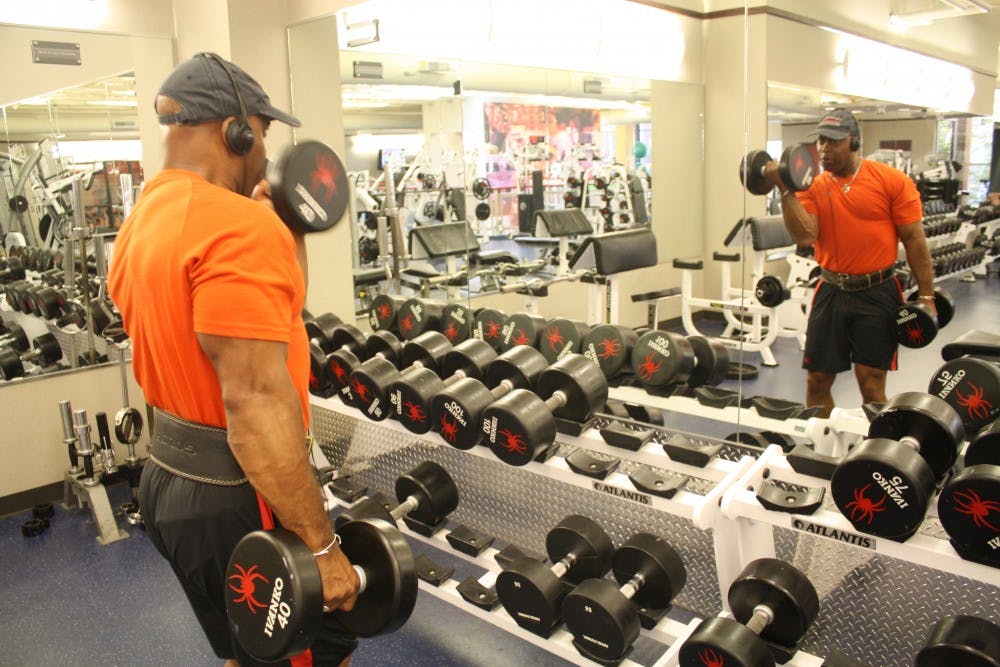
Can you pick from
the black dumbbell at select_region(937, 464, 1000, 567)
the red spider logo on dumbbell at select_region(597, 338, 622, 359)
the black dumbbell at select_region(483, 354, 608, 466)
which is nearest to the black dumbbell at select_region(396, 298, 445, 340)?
the red spider logo on dumbbell at select_region(597, 338, 622, 359)

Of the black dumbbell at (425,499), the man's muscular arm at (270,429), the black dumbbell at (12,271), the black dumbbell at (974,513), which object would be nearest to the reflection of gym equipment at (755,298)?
the black dumbbell at (425,499)

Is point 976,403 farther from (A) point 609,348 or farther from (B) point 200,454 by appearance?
(B) point 200,454

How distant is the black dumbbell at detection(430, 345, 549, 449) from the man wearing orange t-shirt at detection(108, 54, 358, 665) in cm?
65

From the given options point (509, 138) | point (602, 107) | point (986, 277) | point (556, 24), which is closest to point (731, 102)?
point (986, 277)

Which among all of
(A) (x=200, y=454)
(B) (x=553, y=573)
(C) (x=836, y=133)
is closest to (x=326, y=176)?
(A) (x=200, y=454)

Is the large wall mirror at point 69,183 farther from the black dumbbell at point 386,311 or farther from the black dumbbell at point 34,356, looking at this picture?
the black dumbbell at point 386,311

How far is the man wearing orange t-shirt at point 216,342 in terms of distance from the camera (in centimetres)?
123

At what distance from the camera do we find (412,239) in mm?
4656

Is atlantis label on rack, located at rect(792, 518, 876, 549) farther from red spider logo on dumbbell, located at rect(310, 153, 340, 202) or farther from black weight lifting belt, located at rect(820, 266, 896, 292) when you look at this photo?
red spider logo on dumbbell, located at rect(310, 153, 340, 202)

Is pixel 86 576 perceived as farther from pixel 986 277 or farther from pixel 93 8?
pixel 986 277

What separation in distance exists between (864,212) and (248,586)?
2.13 meters

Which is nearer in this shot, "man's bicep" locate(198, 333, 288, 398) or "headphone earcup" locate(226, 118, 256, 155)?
"man's bicep" locate(198, 333, 288, 398)

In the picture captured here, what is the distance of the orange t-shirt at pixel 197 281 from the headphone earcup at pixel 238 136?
0.10m

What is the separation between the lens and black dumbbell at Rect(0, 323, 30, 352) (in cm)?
349
